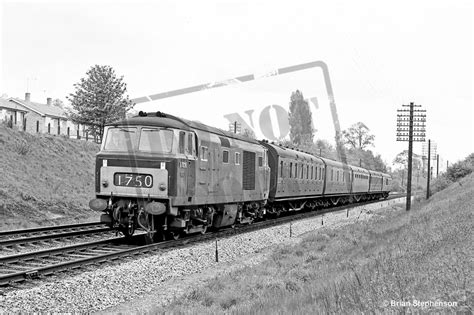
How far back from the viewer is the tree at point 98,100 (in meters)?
44.3

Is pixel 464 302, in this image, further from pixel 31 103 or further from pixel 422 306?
pixel 31 103

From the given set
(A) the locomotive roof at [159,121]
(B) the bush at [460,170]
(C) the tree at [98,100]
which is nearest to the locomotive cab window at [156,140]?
(A) the locomotive roof at [159,121]

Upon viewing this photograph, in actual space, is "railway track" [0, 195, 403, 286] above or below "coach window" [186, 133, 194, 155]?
below

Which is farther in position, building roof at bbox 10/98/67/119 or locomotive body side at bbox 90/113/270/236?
building roof at bbox 10/98/67/119

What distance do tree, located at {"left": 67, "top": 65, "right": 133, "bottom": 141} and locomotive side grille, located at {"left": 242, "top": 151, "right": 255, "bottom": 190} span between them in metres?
25.2

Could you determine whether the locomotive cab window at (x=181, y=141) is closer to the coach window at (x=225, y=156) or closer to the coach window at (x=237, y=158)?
the coach window at (x=225, y=156)

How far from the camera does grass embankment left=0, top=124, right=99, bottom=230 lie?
24.0 metres

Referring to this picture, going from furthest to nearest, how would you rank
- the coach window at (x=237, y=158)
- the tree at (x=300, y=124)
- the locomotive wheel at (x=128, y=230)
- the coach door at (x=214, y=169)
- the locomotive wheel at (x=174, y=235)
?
the tree at (x=300, y=124)
the coach window at (x=237, y=158)
the coach door at (x=214, y=169)
the locomotive wheel at (x=174, y=235)
the locomotive wheel at (x=128, y=230)

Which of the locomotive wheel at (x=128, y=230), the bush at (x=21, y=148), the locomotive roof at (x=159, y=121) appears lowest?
the locomotive wheel at (x=128, y=230)

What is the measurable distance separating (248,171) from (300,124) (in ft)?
247

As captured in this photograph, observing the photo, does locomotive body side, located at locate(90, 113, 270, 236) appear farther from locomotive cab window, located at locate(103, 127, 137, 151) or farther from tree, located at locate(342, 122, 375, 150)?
tree, located at locate(342, 122, 375, 150)

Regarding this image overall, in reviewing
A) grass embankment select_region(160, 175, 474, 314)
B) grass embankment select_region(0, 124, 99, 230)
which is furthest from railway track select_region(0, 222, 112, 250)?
grass embankment select_region(160, 175, 474, 314)

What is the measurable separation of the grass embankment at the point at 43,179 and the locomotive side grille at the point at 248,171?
28.6 ft

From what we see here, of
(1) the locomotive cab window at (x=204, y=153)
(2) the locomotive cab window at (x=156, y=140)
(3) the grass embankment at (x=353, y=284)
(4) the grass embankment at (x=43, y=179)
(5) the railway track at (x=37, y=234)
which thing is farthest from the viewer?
(4) the grass embankment at (x=43, y=179)
